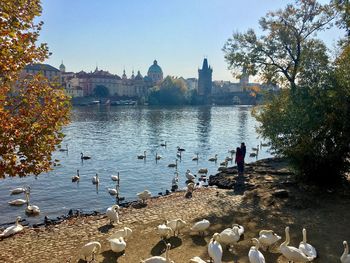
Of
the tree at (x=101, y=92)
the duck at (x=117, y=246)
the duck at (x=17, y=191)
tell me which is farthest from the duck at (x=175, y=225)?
the tree at (x=101, y=92)

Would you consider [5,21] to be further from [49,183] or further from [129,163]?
[129,163]

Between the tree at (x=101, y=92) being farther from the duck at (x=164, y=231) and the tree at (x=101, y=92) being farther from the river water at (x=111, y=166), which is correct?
the duck at (x=164, y=231)

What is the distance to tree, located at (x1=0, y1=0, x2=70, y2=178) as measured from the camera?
33.8ft

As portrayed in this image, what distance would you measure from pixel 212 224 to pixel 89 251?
569 centimetres

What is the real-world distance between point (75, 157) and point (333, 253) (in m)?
33.5

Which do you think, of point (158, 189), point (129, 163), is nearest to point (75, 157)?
point (129, 163)

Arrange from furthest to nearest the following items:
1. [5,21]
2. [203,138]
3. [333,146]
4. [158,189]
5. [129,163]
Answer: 1. [203,138]
2. [129,163]
3. [158,189]
4. [333,146]
5. [5,21]

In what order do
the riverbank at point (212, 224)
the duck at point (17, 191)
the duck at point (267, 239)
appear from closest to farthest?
the duck at point (267, 239) < the riverbank at point (212, 224) < the duck at point (17, 191)

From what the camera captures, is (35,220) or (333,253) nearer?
(333,253)

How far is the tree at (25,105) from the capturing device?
10.3 meters

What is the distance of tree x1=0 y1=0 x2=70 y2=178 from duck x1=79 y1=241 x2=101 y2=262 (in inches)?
116

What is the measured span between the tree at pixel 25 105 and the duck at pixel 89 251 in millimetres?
2947

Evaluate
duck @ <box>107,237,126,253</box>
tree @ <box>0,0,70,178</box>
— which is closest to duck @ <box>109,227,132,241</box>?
duck @ <box>107,237,126,253</box>

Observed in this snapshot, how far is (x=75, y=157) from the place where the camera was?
41656 mm
